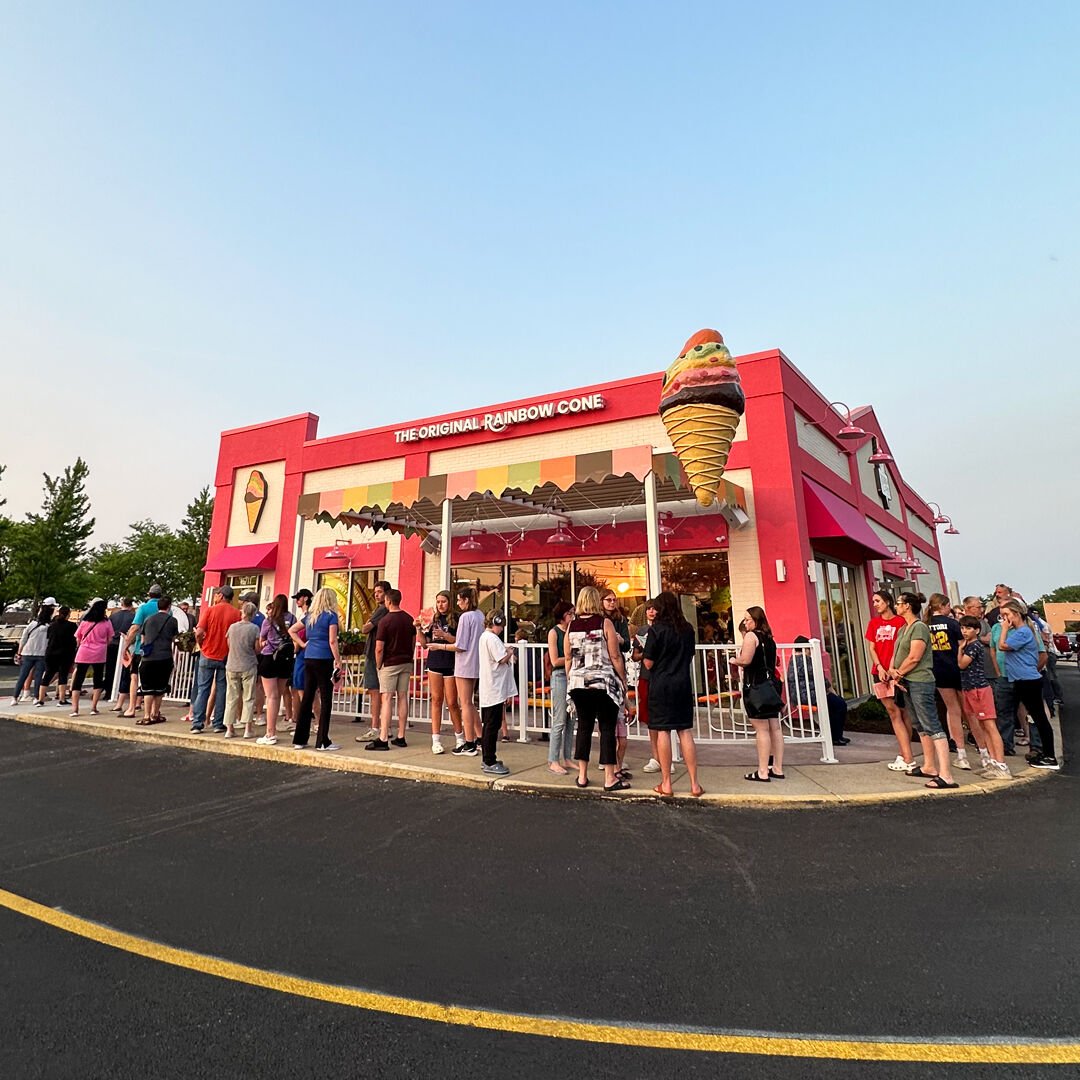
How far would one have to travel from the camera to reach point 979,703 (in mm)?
6754

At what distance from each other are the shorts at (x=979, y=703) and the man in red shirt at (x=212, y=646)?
31.3 feet

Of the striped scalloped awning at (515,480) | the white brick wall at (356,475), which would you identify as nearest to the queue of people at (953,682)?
the striped scalloped awning at (515,480)

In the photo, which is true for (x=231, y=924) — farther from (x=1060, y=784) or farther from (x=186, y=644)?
(x=186, y=644)

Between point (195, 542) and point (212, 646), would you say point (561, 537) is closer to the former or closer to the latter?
point (212, 646)

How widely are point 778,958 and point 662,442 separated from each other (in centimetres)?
1096

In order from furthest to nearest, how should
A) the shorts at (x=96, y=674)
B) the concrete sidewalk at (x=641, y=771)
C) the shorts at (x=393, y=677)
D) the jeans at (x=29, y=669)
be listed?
the jeans at (x=29, y=669) → the shorts at (x=96, y=674) → the shorts at (x=393, y=677) → the concrete sidewalk at (x=641, y=771)

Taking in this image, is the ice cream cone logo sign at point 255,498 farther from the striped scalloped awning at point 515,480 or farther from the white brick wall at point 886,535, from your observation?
the white brick wall at point 886,535

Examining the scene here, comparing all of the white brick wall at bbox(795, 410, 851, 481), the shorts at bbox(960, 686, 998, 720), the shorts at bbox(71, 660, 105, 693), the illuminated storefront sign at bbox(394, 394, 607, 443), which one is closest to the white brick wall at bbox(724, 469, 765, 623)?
the white brick wall at bbox(795, 410, 851, 481)

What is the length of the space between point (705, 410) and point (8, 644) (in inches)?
1291

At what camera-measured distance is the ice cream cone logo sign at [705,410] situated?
8.51 meters

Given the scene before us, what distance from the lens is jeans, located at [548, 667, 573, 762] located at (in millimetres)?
6277

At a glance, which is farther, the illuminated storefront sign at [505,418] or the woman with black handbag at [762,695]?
the illuminated storefront sign at [505,418]

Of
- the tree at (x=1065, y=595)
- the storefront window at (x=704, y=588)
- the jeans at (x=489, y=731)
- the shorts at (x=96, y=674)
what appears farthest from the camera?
the tree at (x=1065, y=595)

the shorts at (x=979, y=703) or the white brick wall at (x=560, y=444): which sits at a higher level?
the white brick wall at (x=560, y=444)
